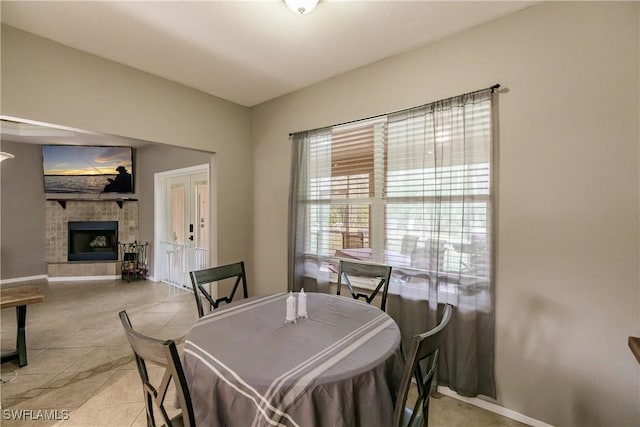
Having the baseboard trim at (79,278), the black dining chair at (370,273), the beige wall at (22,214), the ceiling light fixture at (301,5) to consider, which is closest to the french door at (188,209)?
the baseboard trim at (79,278)

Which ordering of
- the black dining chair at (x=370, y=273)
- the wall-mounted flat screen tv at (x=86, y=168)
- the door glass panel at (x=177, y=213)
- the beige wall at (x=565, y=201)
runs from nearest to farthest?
the beige wall at (x=565, y=201) < the black dining chair at (x=370, y=273) < the door glass panel at (x=177, y=213) < the wall-mounted flat screen tv at (x=86, y=168)

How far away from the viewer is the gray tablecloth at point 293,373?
101cm

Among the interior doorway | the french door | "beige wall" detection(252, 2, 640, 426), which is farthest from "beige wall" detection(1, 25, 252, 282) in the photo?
"beige wall" detection(252, 2, 640, 426)

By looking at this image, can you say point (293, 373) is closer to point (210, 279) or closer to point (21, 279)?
point (210, 279)

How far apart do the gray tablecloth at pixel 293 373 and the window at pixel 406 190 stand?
89 centimetres

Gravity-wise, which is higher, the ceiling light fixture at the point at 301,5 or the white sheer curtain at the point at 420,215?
the ceiling light fixture at the point at 301,5

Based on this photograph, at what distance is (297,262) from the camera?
2.99 metres

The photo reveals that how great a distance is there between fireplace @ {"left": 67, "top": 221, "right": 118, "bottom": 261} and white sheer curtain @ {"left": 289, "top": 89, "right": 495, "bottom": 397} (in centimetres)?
502

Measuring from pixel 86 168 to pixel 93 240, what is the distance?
5.05ft

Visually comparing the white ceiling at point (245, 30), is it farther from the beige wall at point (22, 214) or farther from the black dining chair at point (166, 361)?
the beige wall at point (22, 214)

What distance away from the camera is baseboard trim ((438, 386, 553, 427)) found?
180cm

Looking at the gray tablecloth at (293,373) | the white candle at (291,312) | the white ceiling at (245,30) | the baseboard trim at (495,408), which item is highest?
the white ceiling at (245,30)

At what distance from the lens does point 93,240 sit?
584cm

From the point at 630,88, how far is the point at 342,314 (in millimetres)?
2047
